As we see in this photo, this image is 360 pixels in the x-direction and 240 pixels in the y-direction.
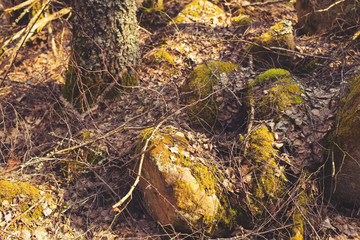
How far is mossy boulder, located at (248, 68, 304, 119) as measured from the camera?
3586 millimetres

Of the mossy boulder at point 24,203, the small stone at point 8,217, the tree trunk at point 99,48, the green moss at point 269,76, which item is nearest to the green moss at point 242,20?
the green moss at point 269,76

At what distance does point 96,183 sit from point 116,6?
283 centimetres

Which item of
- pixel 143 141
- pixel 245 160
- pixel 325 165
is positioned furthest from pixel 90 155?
pixel 325 165

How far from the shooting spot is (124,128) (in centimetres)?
360

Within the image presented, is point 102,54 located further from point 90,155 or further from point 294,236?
point 294,236

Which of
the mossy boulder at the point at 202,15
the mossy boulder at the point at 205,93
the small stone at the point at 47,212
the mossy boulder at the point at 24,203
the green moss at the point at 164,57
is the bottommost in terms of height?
the small stone at the point at 47,212

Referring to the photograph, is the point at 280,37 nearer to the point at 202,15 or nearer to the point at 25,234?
the point at 202,15

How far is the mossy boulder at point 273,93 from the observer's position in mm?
3586

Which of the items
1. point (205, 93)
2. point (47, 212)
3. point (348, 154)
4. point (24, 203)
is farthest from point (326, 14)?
point (24, 203)

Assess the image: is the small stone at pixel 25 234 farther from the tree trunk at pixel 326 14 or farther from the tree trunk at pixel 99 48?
the tree trunk at pixel 326 14

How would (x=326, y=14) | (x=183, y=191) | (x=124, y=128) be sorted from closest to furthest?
(x=183, y=191) → (x=124, y=128) → (x=326, y=14)

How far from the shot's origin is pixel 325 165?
3189mm

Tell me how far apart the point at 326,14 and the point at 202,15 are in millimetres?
2744

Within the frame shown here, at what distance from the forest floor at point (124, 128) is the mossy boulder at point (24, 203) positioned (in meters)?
0.02
